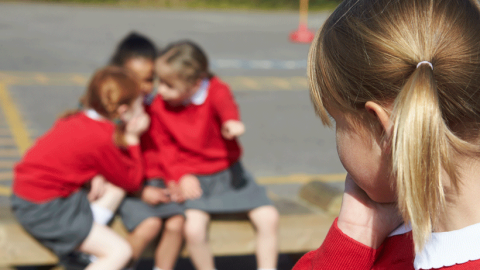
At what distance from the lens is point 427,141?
0.89m

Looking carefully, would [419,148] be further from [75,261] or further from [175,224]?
[75,261]

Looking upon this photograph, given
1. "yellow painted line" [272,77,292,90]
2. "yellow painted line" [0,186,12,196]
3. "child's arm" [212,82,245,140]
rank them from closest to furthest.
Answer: "child's arm" [212,82,245,140] < "yellow painted line" [0,186,12,196] < "yellow painted line" [272,77,292,90]

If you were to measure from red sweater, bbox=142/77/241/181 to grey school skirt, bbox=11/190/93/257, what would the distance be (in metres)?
0.67

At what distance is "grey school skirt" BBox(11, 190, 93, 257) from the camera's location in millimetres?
2631

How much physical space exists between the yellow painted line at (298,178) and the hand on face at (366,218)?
3855mm

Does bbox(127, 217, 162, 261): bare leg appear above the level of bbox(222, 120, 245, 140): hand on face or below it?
below

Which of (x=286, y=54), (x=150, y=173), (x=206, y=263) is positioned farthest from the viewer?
(x=286, y=54)

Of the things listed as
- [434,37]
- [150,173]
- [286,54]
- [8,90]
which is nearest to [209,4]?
[286,54]

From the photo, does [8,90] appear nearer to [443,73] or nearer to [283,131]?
[283,131]

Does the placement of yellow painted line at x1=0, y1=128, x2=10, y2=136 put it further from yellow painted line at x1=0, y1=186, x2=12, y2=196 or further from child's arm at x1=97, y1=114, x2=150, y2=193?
child's arm at x1=97, y1=114, x2=150, y2=193

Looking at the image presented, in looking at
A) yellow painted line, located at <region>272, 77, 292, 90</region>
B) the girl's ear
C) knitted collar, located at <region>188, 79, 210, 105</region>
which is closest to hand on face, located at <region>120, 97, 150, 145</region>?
knitted collar, located at <region>188, 79, 210, 105</region>

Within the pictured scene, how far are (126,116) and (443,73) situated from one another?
2.25m

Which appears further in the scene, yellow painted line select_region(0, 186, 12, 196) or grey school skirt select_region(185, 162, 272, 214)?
yellow painted line select_region(0, 186, 12, 196)

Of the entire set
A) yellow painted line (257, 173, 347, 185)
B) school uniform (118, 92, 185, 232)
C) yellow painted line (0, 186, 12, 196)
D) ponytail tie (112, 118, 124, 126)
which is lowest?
yellow painted line (257, 173, 347, 185)
